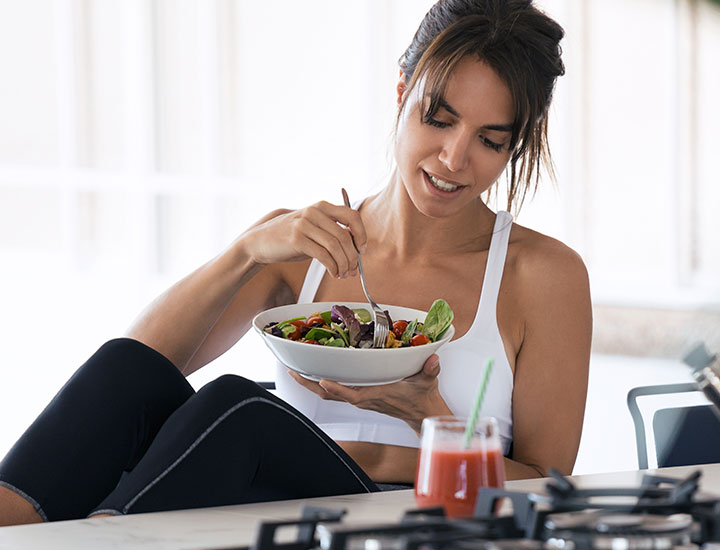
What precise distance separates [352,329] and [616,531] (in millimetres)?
822

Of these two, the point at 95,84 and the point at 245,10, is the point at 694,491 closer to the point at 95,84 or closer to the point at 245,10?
the point at 245,10

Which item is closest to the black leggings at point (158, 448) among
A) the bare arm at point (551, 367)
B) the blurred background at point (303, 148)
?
the bare arm at point (551, 367)

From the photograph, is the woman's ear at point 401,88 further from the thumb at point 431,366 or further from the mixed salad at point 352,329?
the thumb at point 431,366

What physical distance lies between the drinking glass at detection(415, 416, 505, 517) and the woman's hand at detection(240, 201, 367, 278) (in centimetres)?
62

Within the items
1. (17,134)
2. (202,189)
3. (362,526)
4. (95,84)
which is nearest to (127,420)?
(362,526)

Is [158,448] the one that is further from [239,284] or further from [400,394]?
[239,284]

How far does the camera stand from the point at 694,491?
0.78 metres

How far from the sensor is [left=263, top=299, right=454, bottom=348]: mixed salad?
1.48m

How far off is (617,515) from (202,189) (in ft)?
16.9

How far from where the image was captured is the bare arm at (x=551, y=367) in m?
1.71

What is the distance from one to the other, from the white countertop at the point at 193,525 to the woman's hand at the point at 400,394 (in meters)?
0.32

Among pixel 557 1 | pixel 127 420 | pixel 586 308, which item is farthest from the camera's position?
pixel 557 1

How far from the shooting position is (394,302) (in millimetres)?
1922

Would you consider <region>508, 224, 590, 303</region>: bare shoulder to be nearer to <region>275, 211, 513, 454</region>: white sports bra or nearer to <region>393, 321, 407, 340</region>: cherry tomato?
<region>275, 211, 513, 454</region>: white sports bra
